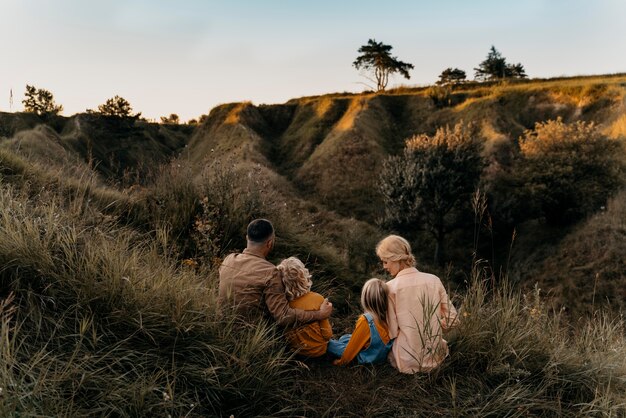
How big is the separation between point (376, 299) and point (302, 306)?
76cm

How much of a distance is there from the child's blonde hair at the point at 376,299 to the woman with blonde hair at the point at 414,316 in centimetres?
5

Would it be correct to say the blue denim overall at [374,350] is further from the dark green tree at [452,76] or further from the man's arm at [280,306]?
the dark green tree at [452,76]

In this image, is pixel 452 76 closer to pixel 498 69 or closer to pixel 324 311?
pixel 498 69

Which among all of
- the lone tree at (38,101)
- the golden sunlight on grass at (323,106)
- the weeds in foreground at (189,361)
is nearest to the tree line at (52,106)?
the lone tree at (38,101)

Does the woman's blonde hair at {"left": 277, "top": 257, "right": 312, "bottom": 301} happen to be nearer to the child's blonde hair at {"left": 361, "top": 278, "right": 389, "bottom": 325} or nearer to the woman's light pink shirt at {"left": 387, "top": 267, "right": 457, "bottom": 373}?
the child's blonde hair at {"left": 361, "top": 278, "right": 389, "bottom": 325}

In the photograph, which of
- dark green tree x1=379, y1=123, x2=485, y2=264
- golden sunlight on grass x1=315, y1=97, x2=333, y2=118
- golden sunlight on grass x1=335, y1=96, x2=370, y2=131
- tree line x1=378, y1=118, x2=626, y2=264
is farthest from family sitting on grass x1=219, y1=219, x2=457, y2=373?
golden sunlight on grass x1=315, y1=97, x2=333, y2=118

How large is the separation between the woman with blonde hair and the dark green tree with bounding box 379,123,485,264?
21672mm

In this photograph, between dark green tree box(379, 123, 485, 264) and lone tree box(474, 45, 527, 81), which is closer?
dark green tree box(379, 123, 485, 264)

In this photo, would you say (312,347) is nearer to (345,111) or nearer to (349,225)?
(349,225)

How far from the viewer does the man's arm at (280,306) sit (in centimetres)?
384

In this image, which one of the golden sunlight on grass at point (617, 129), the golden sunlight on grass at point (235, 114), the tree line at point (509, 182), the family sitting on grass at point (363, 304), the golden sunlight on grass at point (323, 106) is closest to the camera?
the family sitting on grass at point (363, 304)

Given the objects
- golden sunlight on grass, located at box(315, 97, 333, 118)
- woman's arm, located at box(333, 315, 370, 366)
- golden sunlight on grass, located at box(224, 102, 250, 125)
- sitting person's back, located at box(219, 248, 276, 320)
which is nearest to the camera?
sitting person's back, located at box(219, 248, 276, 320)

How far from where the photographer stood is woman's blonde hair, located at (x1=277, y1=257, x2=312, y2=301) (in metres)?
3.97

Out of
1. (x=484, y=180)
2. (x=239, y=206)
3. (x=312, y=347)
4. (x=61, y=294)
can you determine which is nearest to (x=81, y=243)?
(x=61, y=294)
